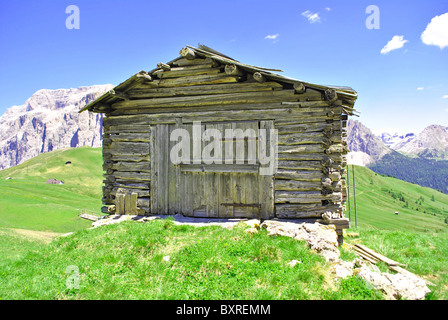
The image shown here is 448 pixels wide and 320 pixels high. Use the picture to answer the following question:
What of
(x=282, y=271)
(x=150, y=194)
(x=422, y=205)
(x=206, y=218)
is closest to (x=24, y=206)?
(x=150, y=194)

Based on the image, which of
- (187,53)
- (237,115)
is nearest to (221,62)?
(187,53)

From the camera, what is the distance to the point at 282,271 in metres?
4.85

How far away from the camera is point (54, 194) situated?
48.9m

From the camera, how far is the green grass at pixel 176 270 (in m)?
4.36

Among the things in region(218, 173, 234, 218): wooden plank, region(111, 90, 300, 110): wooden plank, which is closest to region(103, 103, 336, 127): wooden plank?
region(111, 90, 300, 110): wooden plank

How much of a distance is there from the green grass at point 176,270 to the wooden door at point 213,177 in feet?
6.91

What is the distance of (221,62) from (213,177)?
151 inches

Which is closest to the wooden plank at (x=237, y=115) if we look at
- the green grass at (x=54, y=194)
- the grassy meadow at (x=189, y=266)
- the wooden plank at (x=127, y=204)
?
the wooden plank at (x=127, y=204)

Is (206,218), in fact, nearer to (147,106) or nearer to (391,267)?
(147,106)

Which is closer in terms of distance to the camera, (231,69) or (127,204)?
(231,69)

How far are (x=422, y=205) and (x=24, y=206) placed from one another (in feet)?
566

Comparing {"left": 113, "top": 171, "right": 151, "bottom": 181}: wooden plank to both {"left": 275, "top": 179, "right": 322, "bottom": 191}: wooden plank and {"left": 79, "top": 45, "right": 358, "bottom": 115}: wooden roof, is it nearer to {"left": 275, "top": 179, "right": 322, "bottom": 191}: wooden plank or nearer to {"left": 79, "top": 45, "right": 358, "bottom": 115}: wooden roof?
{"left": 79, "top": 45, "right": 358, "bottom": 115}: wooden roof

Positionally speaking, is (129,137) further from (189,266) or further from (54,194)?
(54,194)

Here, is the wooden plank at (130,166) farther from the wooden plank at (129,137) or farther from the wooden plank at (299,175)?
the wooden plank at (299,175)
